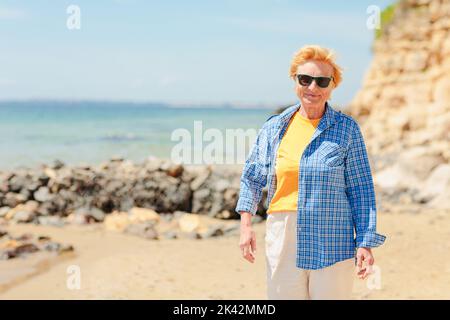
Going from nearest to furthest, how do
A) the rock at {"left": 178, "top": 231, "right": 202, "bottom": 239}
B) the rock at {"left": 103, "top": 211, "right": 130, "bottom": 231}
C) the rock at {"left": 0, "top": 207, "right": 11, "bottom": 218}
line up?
the rock at {"left": 178, "top": 231, "right": 202, "bottom": 239} < the rock at {"left": 103, "top": 211, "right": 130, "bottom": 231} < the rock at {"left": 0, "top": 207, "right": 11, "bottom": 218}

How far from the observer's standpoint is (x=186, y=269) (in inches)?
314

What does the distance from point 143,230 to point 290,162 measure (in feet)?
23.9

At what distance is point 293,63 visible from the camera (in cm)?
351

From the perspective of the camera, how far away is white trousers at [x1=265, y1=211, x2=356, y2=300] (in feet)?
11.0

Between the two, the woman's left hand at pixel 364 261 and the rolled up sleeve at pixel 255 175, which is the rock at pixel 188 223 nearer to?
the rolled up sleeve at pixel 255 175

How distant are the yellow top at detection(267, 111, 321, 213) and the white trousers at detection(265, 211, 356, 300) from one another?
0.06m

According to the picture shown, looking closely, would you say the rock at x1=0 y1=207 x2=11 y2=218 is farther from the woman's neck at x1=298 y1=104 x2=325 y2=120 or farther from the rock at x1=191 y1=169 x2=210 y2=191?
the woman's neck at x1=298 y1=104 x2=325 y2=120

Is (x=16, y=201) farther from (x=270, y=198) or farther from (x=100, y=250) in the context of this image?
(x=270, y=198)

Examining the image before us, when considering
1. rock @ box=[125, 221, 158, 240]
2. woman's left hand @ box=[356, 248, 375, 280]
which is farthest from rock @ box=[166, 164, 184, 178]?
woman's left hand @ box=[356, 248, 375, 280]

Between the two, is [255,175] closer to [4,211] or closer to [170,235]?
[170,235]

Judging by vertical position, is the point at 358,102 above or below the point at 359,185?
above

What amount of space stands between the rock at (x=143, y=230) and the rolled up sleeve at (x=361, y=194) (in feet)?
22.9
